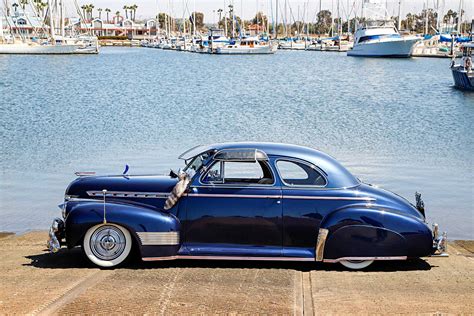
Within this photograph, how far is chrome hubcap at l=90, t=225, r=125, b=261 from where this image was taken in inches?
366

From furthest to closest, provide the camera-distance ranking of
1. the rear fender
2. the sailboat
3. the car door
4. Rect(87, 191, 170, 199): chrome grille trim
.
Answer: the sailboat < Rect(87, 191, 170, 199): chrome grille trim < the car door < the rear fender

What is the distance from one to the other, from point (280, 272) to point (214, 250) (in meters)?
0.85

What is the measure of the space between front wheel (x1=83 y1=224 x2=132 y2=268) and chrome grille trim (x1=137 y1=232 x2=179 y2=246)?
0.20 metres

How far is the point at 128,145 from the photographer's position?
24.3 metres

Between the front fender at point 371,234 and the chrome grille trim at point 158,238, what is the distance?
6.00 ft

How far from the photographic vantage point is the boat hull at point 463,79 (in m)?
49.2

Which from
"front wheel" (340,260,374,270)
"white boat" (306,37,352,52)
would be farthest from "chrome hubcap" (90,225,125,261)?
"white boat" (306,37,352,52)

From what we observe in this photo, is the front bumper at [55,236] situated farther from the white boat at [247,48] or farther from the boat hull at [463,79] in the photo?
the white boat at [247,48]

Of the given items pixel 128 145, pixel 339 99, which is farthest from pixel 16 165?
pixel 339 99

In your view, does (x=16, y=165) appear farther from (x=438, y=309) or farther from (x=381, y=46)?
(x=381, y=46)

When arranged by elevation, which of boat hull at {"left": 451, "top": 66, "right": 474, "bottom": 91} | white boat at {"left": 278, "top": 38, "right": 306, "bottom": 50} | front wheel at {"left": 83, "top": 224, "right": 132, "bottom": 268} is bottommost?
white boat at {"left": 278, "top": 38, "right": 306, "bottom": 50}

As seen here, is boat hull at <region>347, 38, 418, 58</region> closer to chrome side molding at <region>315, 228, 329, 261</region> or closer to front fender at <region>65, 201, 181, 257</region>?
chrome side molding at <region>315, 228, 329, 261</region>

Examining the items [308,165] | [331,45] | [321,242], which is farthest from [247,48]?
[321,242]

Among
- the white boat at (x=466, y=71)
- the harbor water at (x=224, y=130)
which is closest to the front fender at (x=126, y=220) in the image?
the harbor water at (x=224, y=130)
